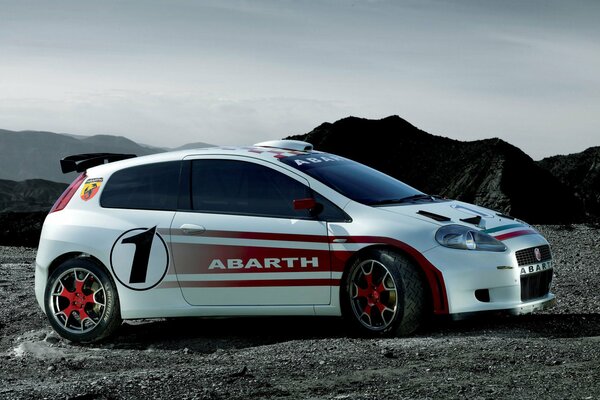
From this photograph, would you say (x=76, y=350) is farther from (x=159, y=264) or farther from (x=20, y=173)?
(x=20, y=173)

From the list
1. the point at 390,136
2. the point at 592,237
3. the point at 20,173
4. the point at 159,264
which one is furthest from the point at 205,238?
the point at 20,173

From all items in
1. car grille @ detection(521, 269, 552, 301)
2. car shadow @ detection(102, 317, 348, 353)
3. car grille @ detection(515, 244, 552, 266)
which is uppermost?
car grille @ detection(515, 244, 552, 266)

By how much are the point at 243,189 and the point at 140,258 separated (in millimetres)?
1117

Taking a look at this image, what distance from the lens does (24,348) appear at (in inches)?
327

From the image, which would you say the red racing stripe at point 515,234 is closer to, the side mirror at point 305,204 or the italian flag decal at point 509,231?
the italian flag decal at point 509,231

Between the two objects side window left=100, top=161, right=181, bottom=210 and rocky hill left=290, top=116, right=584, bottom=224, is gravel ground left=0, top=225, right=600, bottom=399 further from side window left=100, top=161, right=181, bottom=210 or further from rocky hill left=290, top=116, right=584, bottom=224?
rocky hill left=290, top=116, right=584, bottom=224

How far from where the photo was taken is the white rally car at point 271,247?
711 centimetres

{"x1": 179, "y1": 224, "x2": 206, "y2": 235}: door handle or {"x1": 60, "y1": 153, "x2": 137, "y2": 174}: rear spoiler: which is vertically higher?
{"x1": 60, "y1": 153, "x2": 137, "y2": 174}: rear spoiler

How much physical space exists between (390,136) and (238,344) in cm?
2133

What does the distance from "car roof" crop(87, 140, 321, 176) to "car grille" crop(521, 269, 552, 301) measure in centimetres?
233

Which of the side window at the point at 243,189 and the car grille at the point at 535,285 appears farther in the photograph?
the side window at the point at 243,189

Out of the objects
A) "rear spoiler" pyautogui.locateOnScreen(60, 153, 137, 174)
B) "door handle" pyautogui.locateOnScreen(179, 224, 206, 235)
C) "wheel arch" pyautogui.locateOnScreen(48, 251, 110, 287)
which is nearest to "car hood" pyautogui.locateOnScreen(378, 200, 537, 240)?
"door handle" pyautogui.locateOnScreen(179, 224, 206, 235)

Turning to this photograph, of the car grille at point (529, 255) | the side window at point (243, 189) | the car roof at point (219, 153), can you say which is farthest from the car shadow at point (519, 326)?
the car roof at point (219, 153)

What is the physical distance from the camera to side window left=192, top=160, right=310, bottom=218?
7.57 m
